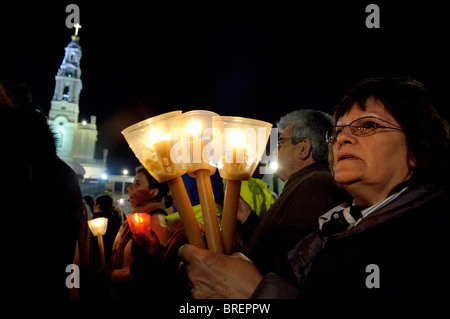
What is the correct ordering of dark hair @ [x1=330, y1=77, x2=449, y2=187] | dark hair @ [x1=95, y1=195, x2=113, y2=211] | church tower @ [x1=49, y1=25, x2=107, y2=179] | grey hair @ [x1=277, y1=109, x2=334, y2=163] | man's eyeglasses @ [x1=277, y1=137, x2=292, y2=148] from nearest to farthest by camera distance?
dark hair @ [x1=330, y1=77, x2=449, y2=187]
grey hair @ [x1=277, y1=109, x2=334, y2=163]
man's eyeglasses @ [x1=277, y1=137, x2=292, y2=148]
dark hair @ [x1=95, y1=195, x2=113, y2=211]
church tower @ [x1=49, y1=25, x2=107, y2=179]

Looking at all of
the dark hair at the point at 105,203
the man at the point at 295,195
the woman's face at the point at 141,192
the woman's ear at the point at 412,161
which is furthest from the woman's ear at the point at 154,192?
the woman's ear at the point at 412,161

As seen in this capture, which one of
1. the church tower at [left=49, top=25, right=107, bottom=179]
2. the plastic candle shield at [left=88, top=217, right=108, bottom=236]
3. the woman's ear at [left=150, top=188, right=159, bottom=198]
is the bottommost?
the plastic candle shield at [left=88, top=217, right=108, bottom=236]

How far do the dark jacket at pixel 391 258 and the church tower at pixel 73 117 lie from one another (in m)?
57.7

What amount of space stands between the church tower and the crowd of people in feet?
186

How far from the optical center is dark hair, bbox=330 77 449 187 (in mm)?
1383

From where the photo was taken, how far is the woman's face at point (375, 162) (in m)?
1.44

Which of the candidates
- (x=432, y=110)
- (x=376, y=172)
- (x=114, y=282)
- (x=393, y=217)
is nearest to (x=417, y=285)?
(x=393, y=217)

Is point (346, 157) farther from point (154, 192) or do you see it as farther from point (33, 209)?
point (154, 192)

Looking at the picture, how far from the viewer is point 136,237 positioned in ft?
8.34

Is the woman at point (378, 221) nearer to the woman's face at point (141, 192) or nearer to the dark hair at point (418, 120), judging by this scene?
the dark hair at point (418, 120)

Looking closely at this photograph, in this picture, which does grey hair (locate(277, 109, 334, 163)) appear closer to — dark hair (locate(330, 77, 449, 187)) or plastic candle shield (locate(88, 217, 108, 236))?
dark hair (locate(330, 77, 449, 187))

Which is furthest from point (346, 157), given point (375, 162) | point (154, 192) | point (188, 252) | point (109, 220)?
point (109, 220)

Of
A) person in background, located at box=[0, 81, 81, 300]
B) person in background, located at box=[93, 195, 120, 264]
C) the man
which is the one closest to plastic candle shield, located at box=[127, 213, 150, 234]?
person in background, located at box=[0, 81, 81, 300]
